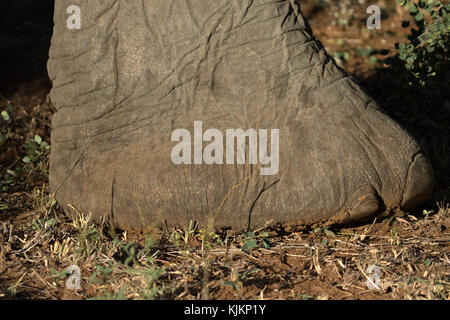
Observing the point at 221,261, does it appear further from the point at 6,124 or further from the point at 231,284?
the point at 6,124

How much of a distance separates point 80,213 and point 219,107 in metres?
0.86

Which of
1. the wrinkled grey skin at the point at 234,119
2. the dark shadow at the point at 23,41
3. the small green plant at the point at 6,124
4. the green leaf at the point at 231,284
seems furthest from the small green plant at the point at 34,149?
the green leaf at the point at 231,284

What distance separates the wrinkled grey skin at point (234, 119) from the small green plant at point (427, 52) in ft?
3.51

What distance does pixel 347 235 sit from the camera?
2945mm

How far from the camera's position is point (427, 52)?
153 inches

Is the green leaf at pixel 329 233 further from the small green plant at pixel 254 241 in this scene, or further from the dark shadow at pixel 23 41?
the dark shadow at pixel 23 41

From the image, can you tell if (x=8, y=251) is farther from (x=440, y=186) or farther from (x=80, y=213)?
(x=440, y=186)

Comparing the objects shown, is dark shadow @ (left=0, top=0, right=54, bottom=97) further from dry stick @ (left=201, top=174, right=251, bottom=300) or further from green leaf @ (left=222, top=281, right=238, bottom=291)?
green leaf @ (left=222, top=281, right=238, bottom=291)

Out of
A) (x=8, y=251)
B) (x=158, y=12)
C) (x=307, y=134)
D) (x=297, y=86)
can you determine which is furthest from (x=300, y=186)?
(x=8, y=251)

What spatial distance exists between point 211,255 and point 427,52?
2110 mm

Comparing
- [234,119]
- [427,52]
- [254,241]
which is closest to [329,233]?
[254,241]

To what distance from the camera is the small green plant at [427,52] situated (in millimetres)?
3816

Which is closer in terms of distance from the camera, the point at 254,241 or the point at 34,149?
the point at 254,241

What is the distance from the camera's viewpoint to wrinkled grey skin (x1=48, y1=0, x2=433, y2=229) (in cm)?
283
